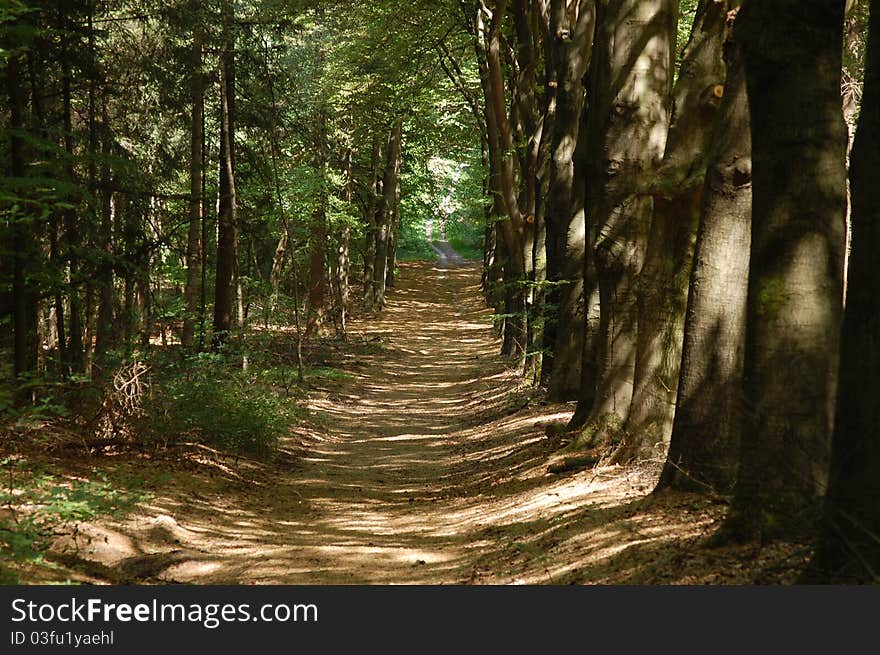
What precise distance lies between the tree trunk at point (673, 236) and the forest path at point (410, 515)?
68cm

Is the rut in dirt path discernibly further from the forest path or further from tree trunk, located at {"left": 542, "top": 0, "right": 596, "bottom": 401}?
tree trunk, located at {"left": 542, "top": 0, "right": 596, "bottom": 401}

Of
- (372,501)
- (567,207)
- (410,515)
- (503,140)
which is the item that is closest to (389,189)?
(503,140)

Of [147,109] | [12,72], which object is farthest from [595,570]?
[147,109]

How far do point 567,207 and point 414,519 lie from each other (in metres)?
7.09

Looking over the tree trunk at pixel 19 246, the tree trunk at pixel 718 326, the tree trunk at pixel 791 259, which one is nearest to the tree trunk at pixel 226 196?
the tree trunk at pixel 19 246

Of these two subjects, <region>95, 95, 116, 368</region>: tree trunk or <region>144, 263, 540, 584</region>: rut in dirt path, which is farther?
<region>95, 95, 116, 368</region>: tree trunk

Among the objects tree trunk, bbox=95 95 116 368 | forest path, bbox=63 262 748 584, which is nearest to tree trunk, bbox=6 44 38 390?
tree trunk, bbox=95 95 116 368

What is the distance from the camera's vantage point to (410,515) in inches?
408

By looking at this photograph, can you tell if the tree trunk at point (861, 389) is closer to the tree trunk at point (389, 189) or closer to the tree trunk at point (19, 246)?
the tree trunk at point (19, 246)

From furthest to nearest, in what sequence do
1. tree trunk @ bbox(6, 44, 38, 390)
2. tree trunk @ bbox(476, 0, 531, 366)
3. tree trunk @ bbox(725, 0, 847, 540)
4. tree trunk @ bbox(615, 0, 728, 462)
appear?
tree trunk @ bbox(476, 0, 531, 366), tree trunk @ bbox(6, 44, 38, 390), tree trunk @ bbox(615, 0, 728, 462), tree trunk @ bbox(725, 0, 847, 540)

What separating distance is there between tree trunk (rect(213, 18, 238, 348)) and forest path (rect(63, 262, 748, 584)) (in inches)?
154

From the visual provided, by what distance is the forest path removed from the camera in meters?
7.01

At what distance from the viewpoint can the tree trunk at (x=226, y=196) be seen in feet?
64.1

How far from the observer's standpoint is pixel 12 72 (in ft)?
39.1
